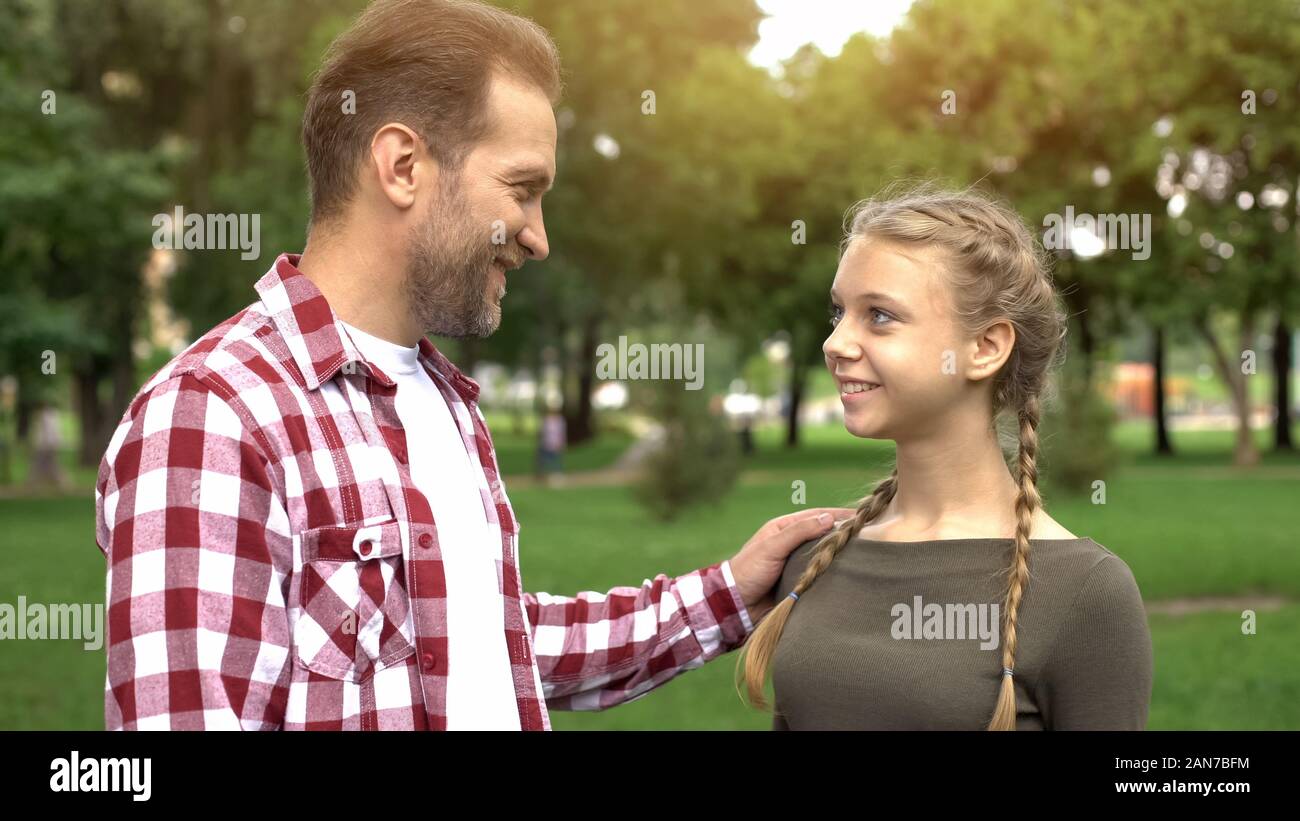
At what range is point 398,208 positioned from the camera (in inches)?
102

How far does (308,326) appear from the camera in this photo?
98.0 inches

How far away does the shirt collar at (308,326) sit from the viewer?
2.44 metres

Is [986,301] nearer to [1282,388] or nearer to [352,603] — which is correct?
[352,603]

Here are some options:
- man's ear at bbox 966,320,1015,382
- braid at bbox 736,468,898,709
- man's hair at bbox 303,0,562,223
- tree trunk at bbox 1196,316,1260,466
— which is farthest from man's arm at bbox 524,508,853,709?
tree trunk at bbox 1196,316,1260,466

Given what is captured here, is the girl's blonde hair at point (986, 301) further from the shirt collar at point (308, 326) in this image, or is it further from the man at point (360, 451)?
the shirt collar at point (308, 326)

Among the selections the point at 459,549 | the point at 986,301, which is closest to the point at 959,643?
the point at 986,301

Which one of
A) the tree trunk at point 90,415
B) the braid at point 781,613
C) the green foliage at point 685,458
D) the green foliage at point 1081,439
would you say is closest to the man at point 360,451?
the braid at point 781,613

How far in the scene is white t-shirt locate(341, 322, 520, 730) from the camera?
2496mm

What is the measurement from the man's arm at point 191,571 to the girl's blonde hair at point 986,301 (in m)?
1.37

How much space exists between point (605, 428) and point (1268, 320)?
30.4m

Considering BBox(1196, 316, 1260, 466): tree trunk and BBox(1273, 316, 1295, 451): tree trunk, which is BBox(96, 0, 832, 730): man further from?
BBox(1273, 316, 1295, 451): tree trunk

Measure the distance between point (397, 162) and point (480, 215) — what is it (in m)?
0.20

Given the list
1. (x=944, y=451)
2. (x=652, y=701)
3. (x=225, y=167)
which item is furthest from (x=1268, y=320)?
(x=944, y=451)
